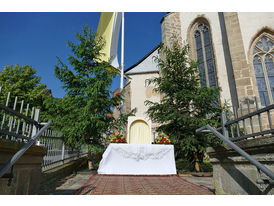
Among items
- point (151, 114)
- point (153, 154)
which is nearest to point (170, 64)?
point (151, 114)

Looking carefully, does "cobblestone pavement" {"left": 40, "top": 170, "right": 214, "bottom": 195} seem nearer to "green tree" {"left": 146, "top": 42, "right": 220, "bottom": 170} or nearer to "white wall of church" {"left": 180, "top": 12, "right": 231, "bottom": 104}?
"green tree" {"left": 146, "top": 42, "right": 220, "bottom": 170}

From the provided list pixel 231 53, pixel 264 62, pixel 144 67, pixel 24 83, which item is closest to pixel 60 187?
pixel 231 53

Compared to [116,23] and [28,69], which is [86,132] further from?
[28,69]

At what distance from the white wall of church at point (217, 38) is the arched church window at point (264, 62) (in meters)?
1.57

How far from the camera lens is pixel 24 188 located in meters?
2.36

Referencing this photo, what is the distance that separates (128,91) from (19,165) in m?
14.2

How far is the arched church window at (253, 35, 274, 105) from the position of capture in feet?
30.7

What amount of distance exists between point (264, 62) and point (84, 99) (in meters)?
9.77

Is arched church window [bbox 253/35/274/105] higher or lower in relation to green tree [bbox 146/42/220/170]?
higher

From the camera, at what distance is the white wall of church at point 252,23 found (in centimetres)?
973

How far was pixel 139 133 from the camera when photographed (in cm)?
772

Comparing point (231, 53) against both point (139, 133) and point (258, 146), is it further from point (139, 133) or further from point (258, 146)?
point (258, 146)

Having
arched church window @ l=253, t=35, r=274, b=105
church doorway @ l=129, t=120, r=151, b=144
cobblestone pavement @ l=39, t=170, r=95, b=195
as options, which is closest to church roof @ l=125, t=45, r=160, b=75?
arched church window @ l=253, t=35, r=274, b=105

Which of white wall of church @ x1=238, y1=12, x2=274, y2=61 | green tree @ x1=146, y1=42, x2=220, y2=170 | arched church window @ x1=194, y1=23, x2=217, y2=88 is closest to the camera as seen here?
green tree @ x1=146, y1=42, x2=220, y2=170
